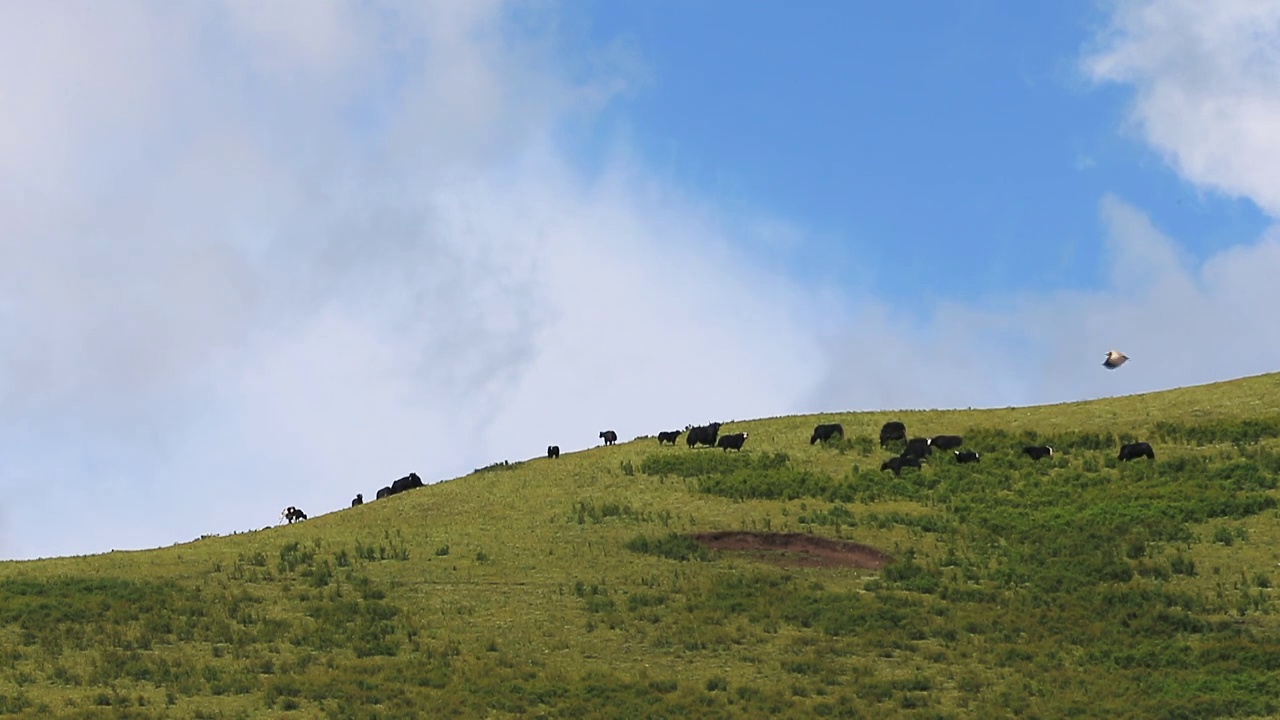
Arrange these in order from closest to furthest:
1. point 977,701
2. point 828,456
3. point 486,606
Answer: point 977,701 → point 486,606 → point 828,456

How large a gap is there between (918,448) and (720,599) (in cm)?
1839

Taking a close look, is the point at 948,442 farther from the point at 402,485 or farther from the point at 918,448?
the point at 402,485

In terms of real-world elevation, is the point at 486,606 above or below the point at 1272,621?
above

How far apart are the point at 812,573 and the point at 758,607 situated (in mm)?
4049

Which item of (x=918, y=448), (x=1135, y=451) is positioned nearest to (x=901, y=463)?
(x=918, y=448)

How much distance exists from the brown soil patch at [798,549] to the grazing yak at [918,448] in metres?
11.0

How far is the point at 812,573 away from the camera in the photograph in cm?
4959

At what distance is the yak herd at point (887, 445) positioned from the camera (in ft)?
201

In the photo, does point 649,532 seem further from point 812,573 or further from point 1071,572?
point 1071,572

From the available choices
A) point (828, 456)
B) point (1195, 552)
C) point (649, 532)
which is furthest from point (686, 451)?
point (1195, 552)

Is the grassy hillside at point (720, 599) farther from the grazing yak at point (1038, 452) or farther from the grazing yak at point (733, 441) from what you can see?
the grazing yak at point (733, 441)

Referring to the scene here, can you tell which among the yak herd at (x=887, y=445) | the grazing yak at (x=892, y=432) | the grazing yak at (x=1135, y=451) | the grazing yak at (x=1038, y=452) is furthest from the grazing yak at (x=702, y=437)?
the grazing yak at (x=1135, y=451)

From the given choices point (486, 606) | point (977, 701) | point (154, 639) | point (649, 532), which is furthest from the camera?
point (649, 532)

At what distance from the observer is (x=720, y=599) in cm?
4666
